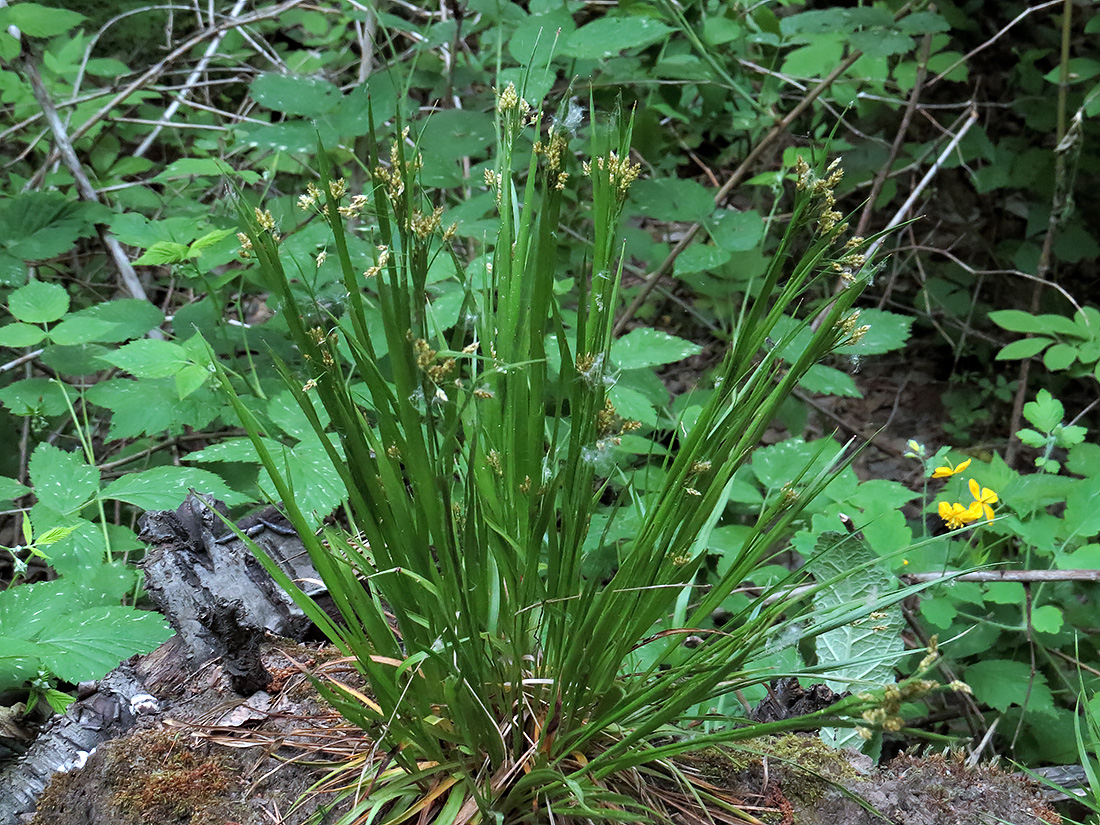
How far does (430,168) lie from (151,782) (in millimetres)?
1370

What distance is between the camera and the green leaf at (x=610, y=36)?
166 cm

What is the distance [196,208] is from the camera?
8.07ft

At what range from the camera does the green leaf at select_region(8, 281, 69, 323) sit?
1.57 metres

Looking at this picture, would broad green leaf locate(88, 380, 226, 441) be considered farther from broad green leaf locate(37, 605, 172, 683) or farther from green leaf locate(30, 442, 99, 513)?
broad green leaf locate(37, 605, 172, 683)

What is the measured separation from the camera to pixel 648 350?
59.9 inches

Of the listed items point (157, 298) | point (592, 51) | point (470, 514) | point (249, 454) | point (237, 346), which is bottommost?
point (157, 298)

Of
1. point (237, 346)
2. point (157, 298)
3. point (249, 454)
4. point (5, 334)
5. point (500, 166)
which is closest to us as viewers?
point (500, 166)

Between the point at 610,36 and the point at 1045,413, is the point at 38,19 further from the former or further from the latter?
the point at 1045,413

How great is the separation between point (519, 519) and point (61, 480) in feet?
3.13

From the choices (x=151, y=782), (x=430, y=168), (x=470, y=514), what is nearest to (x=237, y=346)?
(x=430, y=168)

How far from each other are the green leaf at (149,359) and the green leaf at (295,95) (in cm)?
68

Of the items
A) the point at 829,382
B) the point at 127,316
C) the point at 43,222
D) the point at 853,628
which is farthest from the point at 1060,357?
the point at 43,222

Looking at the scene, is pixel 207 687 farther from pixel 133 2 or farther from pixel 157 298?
pixel 133 2

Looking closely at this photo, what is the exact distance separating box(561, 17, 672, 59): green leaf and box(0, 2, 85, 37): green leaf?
140 cm
